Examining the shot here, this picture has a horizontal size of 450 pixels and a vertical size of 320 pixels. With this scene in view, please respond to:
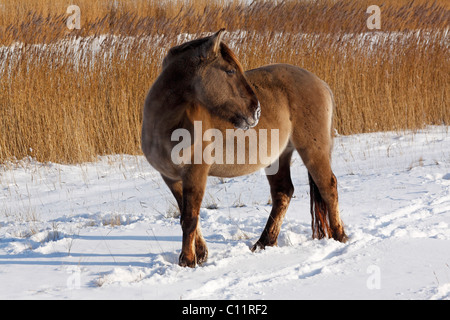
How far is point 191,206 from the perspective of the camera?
3.55 metres

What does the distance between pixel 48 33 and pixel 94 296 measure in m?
6.30

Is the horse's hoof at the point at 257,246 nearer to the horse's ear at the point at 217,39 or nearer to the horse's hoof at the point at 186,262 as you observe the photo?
the horse's hoof at the point at 186,262

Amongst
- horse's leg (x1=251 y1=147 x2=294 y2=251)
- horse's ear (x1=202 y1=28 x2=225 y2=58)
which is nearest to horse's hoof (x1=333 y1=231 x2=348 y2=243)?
horse's leg (x1=251 y1=147 x2=294 y2=251)

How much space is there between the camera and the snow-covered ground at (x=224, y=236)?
3.22 metres

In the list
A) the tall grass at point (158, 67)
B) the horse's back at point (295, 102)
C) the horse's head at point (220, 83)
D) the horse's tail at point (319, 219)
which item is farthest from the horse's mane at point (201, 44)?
the tall grass at point (158, 67)

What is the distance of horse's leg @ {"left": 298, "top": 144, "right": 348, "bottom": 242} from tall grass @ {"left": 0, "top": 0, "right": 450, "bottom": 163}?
13.5ft

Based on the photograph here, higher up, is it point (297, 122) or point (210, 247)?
point (297, 122)

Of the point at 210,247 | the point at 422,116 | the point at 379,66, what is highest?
the point at 379,66

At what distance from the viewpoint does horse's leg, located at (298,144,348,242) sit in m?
4.08

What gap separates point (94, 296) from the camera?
3.07 meters

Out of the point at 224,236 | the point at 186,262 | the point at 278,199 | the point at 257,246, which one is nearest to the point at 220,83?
the point at 186,262

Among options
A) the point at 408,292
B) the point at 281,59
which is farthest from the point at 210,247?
the point at 281,59

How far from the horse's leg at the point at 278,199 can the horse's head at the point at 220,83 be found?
3.20ft
